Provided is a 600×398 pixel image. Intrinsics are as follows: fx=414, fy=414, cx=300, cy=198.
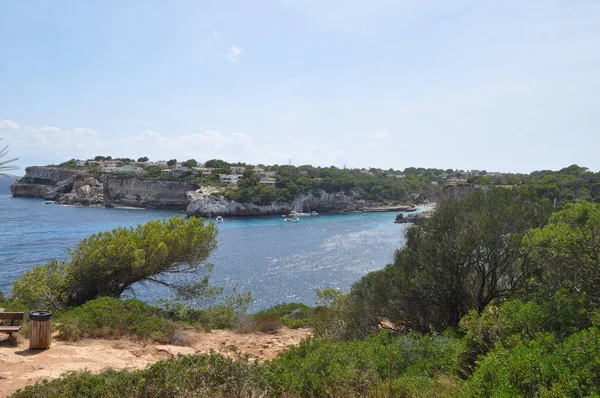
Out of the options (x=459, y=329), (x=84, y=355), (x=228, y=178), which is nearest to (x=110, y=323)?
(x=84, y=355)

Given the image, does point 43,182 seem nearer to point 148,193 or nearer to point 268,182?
point 148,193

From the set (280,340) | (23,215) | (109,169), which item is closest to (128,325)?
(280,340)

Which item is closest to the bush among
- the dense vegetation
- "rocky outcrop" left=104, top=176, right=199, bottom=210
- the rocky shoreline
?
the dense vegetation

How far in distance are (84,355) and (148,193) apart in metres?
71.4

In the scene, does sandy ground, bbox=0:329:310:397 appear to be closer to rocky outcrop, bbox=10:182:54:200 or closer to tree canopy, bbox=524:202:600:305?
tree canopy, bbox=524:202:600:305

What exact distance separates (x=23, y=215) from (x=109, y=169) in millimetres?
34560

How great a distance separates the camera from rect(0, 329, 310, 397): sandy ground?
21.4ft

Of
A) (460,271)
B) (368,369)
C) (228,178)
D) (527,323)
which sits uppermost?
(228,178)

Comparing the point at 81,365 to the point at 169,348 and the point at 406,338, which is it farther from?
the point at 406,338

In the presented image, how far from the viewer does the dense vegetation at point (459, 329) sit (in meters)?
4.21

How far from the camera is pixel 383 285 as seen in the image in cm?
1052

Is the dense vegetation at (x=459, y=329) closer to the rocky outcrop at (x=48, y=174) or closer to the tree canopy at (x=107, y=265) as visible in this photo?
the tree canopy at (x=107, y=265)

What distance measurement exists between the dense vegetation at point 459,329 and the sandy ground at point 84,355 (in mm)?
946

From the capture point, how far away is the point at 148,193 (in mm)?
75250
